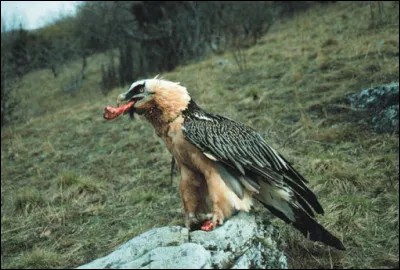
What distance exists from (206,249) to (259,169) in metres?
0.78

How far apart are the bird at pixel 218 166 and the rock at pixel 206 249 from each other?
196mm

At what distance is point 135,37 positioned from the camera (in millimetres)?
18969

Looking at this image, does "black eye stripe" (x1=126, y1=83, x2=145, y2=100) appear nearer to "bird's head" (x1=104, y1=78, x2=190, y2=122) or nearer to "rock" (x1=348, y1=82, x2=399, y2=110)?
"bird's head" (x1=104, y1=78, x2=190, y2=122)

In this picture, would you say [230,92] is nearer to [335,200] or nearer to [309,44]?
[309,44]

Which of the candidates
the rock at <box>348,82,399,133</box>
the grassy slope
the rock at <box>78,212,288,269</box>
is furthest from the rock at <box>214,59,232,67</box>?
the rock at <box>78,212,288,269</box>

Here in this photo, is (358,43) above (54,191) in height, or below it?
above

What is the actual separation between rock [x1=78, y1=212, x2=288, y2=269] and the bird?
20 centimetres

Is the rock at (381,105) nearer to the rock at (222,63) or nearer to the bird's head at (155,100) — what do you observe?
the bird's head at (155,100)

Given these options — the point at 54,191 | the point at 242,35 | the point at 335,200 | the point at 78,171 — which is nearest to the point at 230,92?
the point at 78,171

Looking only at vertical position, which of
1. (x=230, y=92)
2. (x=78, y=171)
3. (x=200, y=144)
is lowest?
(x=78, y=171)

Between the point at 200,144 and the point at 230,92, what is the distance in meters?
6.80

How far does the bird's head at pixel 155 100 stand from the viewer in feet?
11.1

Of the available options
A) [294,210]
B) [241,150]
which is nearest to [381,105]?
[294,210]

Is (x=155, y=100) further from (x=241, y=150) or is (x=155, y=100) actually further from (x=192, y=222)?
(x=192, y=222)
